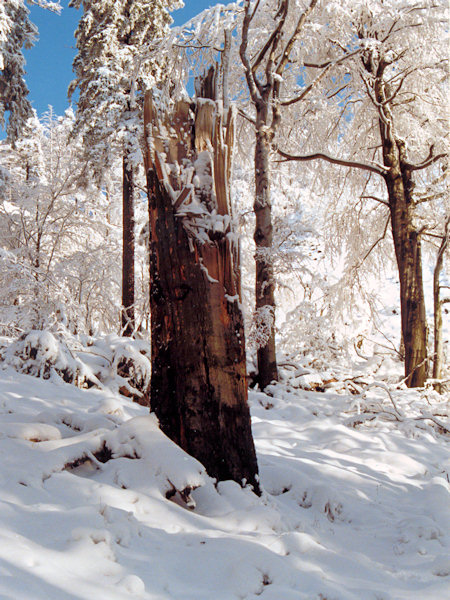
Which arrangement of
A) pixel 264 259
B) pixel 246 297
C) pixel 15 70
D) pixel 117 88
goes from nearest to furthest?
pixel 264 259, pixel 246 297, pixel 117 88, pixel 15 70

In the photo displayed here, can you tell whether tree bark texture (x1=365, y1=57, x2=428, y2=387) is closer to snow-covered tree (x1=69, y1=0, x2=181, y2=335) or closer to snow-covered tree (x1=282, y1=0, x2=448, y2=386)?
snow-covered tree (x1=282, y1=0, x2=448, y2=386)

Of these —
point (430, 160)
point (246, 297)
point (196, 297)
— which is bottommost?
point (196, 297)

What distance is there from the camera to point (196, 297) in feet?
10.5

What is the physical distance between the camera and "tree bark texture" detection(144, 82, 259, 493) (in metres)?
3.10

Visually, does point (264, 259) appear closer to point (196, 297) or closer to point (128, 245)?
point (196, 297)

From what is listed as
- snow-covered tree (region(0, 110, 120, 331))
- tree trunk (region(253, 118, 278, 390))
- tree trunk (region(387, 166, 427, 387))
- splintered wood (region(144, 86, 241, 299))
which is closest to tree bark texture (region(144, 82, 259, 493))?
splintered wood (region(144, 86, 241, 299))

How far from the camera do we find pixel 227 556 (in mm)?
2084

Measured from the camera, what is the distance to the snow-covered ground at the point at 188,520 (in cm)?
181

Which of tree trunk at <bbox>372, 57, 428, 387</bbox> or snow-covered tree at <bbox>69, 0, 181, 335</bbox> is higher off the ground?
snow-covered tree at <bbox>69, 0, 181, 335</bbox>

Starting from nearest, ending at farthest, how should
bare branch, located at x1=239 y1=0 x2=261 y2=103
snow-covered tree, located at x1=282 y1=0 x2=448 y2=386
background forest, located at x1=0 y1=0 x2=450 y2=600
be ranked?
background forest, located at x1=0 y1=0 x2=450 y2=600, bare branch, located at x1=239 y1=0 x2=261 y2=103, snow-covered tree, located at x1=282 y1=0 x2=448 y2=386

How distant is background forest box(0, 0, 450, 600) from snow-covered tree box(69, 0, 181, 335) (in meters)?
0.07

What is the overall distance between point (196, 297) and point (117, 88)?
469 inches

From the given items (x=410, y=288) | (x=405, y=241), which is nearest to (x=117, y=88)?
(x=405, y=241)

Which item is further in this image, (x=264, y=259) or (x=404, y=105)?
(x=404, y=105)
